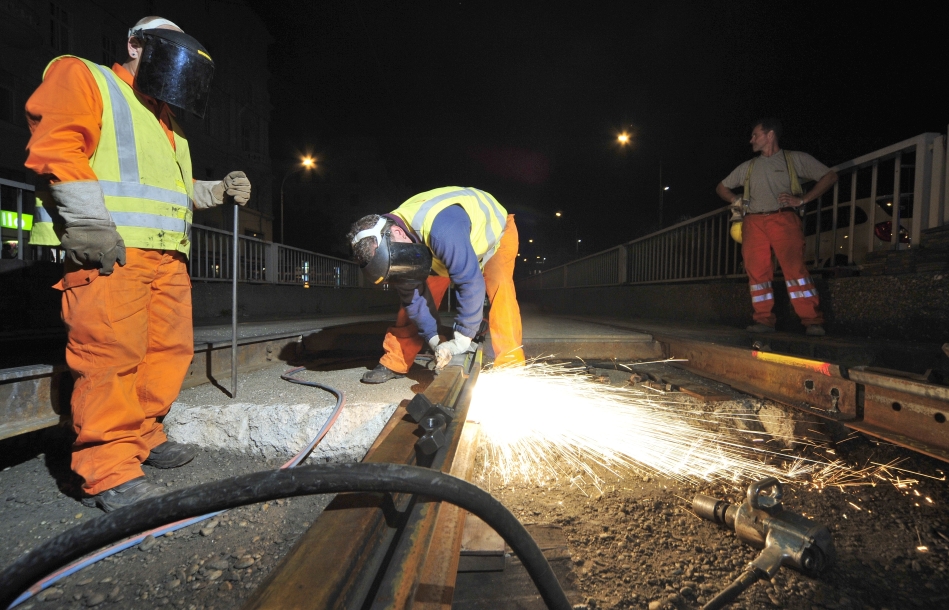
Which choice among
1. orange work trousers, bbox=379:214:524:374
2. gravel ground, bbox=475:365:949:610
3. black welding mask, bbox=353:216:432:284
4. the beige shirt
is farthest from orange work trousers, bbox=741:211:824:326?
black welding mask, bbox=353:216:432:284

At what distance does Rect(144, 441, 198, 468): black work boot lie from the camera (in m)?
2.34

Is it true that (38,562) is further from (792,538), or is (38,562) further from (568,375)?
(568,375)

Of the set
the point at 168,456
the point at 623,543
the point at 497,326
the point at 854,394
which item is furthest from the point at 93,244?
the point at 854,394

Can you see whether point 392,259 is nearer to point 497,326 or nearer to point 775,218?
point 497,326

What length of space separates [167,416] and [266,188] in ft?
114

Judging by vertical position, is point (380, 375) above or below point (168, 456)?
above

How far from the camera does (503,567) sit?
1.38 meters

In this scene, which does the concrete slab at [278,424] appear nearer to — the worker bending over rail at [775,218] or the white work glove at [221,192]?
the white work glove at [221,192]

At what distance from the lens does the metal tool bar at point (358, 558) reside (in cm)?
83

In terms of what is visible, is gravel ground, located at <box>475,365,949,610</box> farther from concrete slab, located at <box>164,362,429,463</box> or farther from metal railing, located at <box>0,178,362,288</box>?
metal railing, located at <box>0,178,362,288</box>

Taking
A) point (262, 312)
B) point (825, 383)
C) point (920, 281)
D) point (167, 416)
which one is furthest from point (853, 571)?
point (262, 312)

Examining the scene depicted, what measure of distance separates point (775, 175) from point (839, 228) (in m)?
6.13

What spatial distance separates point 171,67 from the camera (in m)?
2.13

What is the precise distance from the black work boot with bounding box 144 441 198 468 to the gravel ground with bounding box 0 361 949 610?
0.04 m
